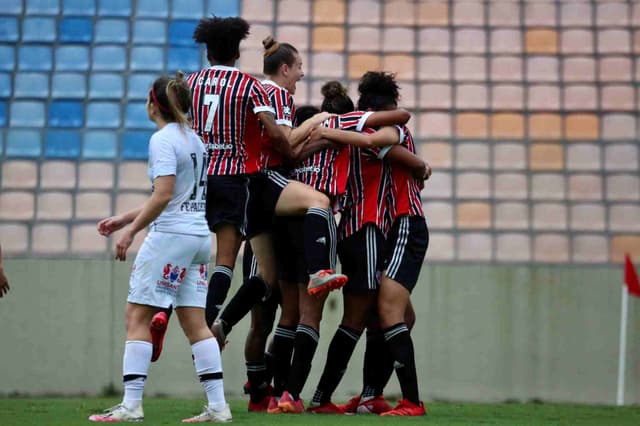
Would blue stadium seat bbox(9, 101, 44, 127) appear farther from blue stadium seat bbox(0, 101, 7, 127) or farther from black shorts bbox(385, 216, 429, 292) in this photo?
black shorts bbox(385, 216, 429, 292)

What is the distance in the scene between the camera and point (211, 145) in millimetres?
5777

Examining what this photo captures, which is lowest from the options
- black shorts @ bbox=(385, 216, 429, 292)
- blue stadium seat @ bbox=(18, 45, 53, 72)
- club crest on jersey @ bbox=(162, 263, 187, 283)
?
club crest on jersey @ bbox=(162, 263, 187, 283)

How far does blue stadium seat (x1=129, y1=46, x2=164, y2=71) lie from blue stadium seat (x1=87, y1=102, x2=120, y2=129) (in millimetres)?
399

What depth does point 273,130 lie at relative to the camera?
571cm

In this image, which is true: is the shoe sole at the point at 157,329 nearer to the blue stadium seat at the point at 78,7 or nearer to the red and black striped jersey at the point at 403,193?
the red and black striped jersey at the point at 403,193

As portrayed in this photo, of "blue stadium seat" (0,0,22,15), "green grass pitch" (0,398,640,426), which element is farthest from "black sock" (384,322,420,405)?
"blue stadium seat" (0,0,22,15)

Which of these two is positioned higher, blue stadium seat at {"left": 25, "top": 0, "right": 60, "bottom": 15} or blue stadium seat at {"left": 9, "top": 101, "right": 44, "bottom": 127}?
blue stadium seat at {"left": 25, "top": 0, "right": 60, "bottom": 15}

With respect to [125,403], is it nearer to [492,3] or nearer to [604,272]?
[604,272]

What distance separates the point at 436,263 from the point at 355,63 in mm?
1980

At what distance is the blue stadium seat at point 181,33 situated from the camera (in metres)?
9.91

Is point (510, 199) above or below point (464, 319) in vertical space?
above

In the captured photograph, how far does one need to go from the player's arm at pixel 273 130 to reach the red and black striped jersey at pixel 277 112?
5cm

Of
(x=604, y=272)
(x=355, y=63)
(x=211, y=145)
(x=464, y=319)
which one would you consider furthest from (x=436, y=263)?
(x=211, y=145)

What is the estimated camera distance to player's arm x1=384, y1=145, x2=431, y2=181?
19.8 feet
